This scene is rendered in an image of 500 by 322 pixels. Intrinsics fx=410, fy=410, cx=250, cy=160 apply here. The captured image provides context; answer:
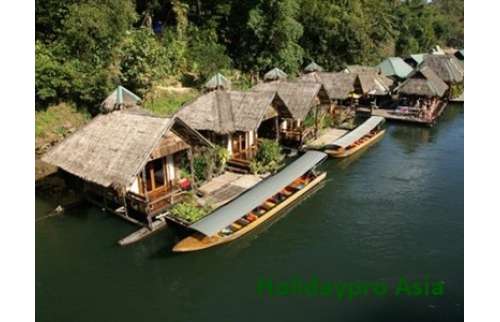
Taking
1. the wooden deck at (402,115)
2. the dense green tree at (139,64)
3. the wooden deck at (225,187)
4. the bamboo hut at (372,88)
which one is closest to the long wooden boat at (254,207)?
the wooden deck at (225,187)

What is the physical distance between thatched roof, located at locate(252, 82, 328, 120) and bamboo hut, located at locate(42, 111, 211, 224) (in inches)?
339

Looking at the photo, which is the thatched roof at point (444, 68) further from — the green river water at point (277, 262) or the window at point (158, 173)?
the window at point (158, 173)

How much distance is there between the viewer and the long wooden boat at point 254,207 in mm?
16047

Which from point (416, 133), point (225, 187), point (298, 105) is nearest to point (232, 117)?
point (225, 187)

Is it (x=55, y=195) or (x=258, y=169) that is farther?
(x=258, y=169)

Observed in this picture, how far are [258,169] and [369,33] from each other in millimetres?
38035

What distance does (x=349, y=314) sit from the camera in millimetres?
13008

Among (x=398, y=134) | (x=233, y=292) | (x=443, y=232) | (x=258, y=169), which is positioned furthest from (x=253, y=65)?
(x=233, y=292)

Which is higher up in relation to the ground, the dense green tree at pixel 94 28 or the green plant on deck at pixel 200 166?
the dense green tree at pixel 94 28

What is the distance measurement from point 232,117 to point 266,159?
3.10 meters

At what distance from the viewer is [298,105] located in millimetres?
26797

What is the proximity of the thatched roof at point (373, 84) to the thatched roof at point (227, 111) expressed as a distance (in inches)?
679

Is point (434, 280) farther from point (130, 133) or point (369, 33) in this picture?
point (369, 33)

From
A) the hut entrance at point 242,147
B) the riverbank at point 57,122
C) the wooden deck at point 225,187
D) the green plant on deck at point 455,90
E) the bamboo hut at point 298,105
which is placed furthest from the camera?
the green plant on deck at point 455,90
